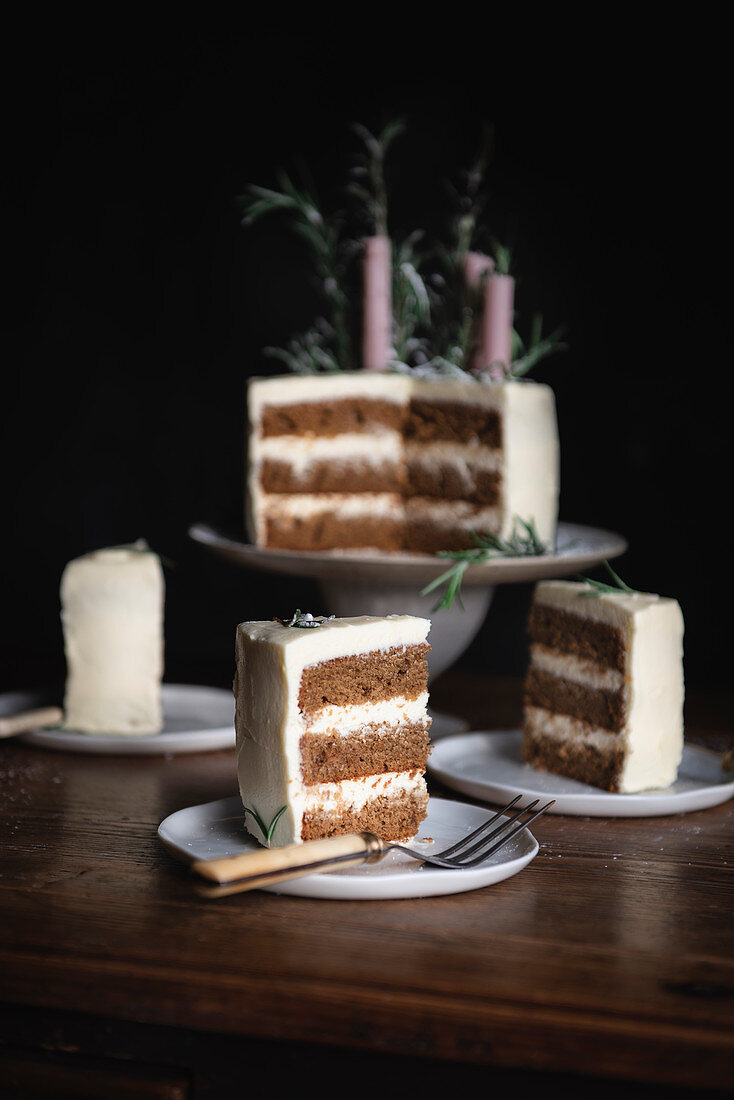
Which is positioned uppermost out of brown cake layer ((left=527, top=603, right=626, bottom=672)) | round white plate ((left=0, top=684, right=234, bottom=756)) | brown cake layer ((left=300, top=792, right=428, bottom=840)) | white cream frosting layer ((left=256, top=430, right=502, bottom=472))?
white cream frosting layer ((left=256, top=430, right=502, bottom=472))

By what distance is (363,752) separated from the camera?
1.33m

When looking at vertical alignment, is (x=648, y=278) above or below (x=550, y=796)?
above

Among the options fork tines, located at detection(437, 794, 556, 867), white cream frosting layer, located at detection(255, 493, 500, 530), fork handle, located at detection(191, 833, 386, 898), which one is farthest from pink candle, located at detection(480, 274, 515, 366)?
fork handle, located at detection(191, 833, 386, 898)

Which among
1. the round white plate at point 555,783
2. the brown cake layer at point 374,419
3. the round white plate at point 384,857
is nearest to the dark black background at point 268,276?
the brown cake layer at point 374,419

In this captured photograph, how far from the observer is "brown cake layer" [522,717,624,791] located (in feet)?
5.20

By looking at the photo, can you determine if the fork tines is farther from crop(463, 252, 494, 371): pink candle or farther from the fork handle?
crop(463, 252, 494, 371): pink candle

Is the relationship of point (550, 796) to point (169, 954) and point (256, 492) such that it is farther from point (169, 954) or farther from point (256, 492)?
point (256, 492)

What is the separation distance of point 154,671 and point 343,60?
1486 millimetres

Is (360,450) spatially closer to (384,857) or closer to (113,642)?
(113,642)

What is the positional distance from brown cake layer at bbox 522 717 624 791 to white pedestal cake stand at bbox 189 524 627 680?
0.74 ft

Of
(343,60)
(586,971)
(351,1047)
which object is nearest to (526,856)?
(586,971)

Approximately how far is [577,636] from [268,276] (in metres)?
1.42

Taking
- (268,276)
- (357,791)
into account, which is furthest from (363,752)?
(268,276)

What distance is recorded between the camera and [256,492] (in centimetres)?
212
